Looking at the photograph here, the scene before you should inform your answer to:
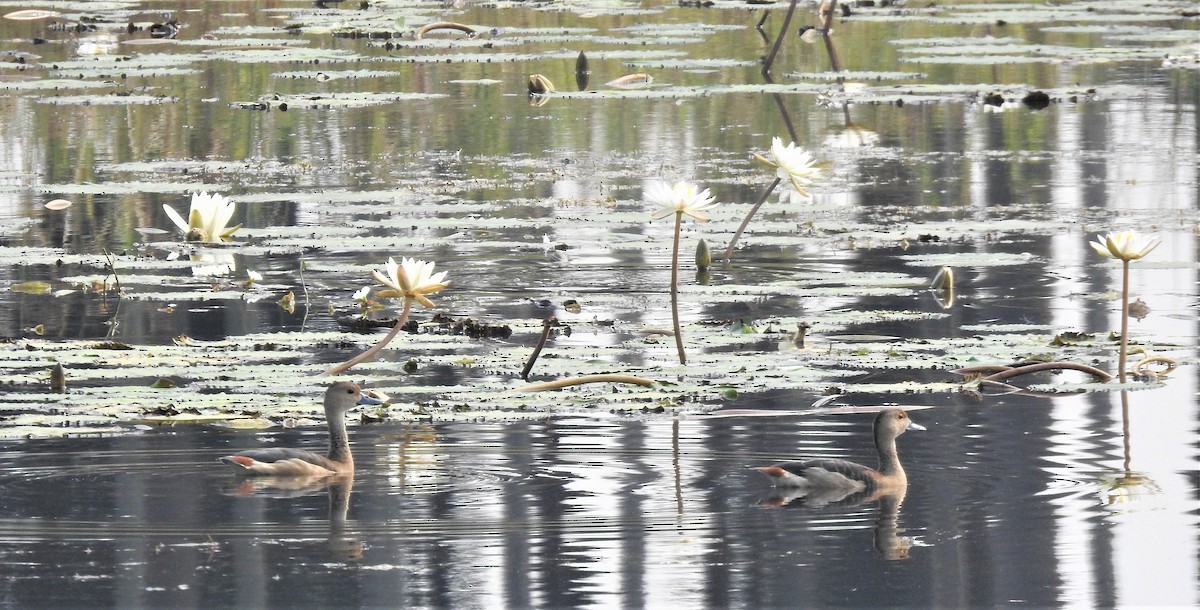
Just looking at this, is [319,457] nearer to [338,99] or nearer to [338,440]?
[338,440]

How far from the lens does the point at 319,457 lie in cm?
568

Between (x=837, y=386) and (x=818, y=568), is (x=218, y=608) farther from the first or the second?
(x=837, y=386)

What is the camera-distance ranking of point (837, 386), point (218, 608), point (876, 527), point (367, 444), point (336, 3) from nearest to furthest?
point (218, 608)
point (876, 527)
point (367, 444)
point (837, 386)
point (336, 3)

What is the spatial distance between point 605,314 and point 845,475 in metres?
2.42

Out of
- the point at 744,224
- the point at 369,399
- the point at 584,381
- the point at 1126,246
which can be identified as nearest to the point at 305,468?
the point at 369,399

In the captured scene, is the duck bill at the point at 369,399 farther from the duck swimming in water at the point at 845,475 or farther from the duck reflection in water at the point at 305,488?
the duck swimming in water at the point at 845,475

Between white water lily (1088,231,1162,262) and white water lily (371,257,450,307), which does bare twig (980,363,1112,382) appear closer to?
white water lily (1088,231,1162,262)

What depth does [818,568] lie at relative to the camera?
4.86 metres

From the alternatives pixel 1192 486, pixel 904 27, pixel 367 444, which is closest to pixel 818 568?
pixel 1192 486

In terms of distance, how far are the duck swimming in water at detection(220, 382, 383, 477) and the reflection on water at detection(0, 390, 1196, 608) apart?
0.04 metres

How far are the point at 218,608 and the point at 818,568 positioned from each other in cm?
131

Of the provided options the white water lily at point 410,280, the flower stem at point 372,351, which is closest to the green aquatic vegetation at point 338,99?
the flower stem at point 372,351

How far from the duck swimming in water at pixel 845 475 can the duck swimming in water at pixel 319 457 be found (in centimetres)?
109

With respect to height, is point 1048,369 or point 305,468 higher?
point 1048,369
